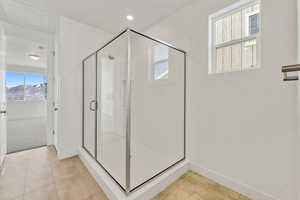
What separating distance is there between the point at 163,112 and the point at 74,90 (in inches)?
69.9

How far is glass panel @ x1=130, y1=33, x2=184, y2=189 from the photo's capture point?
6.70ft

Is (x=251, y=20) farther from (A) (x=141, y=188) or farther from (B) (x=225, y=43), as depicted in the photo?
(A) (x=141, y=188)

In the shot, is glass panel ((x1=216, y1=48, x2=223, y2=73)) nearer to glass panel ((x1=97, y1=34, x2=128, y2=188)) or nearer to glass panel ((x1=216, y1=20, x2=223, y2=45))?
glass panel ((x1=216, y1=20, x2=223, y2=45))

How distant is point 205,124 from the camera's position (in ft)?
6.26

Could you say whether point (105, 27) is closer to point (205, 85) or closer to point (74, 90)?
point (74, 90)

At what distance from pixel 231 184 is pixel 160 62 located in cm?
218

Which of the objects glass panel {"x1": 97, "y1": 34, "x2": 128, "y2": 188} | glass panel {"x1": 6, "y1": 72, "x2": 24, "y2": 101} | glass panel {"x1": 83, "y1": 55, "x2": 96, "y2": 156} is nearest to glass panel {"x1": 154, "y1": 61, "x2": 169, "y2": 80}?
glass panel {"x1": 97, "y1": 34, "x2": 128, "y2": 188}

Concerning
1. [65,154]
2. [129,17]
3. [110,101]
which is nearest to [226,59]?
[129,17]

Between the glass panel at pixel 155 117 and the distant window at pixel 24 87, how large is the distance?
228 inches

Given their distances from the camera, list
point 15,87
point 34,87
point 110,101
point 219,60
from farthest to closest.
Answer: point 34,87
point 15,87
point 110,101
point 219,60

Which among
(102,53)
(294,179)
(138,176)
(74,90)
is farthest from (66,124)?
(294,179)

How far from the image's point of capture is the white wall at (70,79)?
245cm

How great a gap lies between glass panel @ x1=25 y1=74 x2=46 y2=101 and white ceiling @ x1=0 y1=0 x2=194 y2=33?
210 inches

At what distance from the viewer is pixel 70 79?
8.38ft
